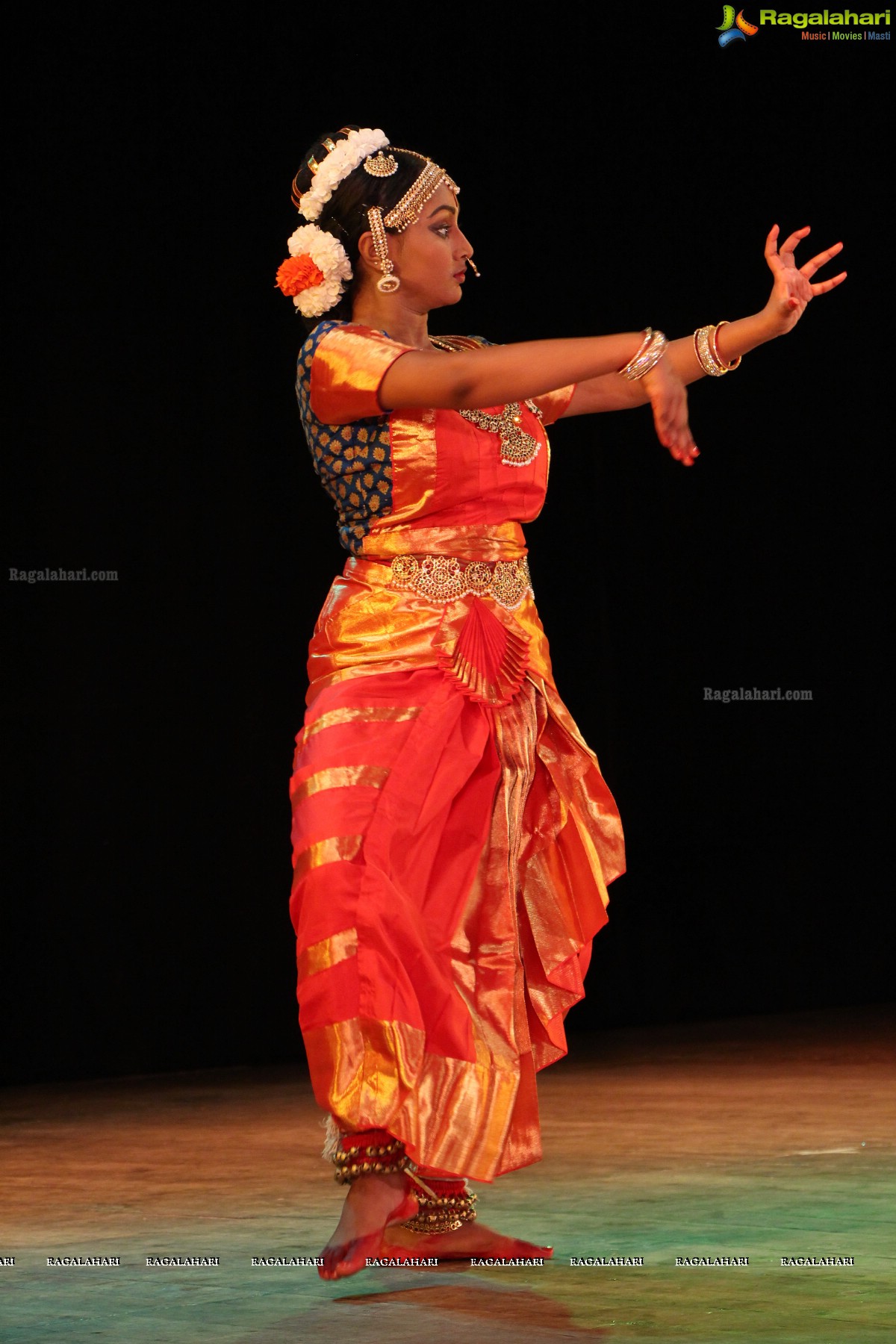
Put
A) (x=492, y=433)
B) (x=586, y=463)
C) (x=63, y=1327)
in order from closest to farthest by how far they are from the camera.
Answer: (x=63, y=1327), (x=492, y=433), (x=586, y=463)

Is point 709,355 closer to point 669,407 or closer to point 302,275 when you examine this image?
point 669,407

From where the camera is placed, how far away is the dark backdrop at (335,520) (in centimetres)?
461

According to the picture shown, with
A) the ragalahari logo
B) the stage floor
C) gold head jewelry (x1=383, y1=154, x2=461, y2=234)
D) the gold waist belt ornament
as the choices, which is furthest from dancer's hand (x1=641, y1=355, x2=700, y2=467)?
the ragalahari logo

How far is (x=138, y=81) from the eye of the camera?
4.65m

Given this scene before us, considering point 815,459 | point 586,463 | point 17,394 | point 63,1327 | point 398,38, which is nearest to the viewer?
point 63,1327

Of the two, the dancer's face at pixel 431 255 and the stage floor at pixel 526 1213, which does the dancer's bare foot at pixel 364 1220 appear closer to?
the stage floor at pixel 526 1213

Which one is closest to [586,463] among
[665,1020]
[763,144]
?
[763,144]

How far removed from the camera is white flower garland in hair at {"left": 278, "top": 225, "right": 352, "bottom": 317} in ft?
8.93

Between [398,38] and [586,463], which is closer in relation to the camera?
[398,38]

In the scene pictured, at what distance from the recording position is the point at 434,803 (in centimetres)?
257

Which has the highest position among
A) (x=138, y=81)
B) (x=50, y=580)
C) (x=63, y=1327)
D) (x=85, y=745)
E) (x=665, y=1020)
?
(x=138, y=81)

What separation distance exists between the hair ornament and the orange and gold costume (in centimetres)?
23

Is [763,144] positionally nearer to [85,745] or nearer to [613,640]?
[613,640]

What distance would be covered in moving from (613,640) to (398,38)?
1.69 m
